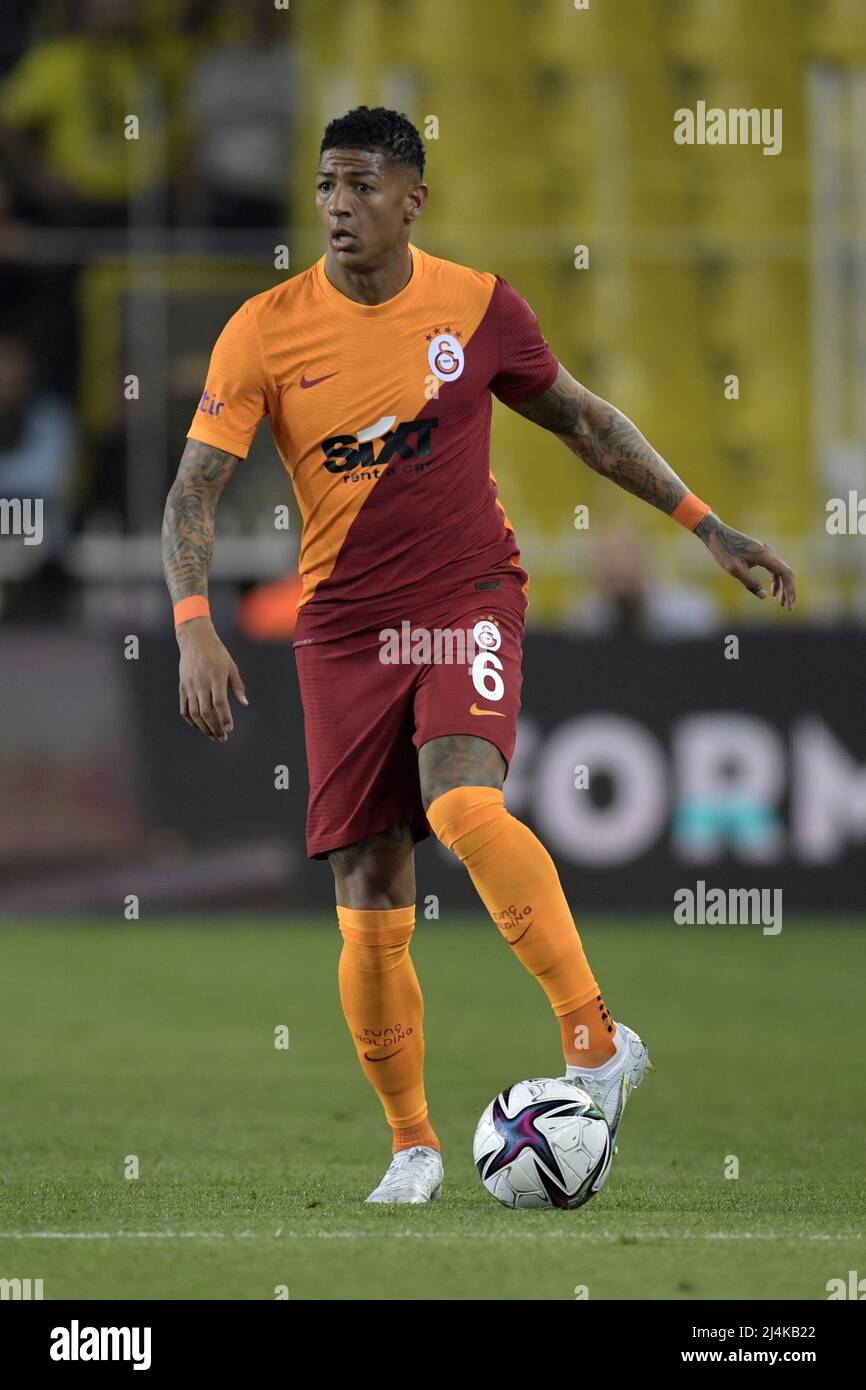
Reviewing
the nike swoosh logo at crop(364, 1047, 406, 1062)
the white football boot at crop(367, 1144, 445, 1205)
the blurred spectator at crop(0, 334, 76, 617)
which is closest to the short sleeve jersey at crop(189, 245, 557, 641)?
the nike swoosh logo at crop(364, 1047, 406, 1062)

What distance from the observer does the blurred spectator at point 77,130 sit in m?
14.0

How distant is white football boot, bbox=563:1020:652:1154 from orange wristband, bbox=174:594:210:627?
4.11 ft

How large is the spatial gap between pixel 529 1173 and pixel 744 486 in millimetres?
11626

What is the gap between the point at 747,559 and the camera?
5.29 meters

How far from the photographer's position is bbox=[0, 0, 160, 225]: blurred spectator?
14.0 meters

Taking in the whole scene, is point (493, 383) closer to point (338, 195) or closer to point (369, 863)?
point (338, 195)

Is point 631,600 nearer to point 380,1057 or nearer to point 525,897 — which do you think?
point 380,1057

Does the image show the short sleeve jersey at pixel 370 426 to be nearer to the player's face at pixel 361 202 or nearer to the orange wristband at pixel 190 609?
the player's face at pixel 361 202


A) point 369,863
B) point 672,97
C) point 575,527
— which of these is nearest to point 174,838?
point 575,527

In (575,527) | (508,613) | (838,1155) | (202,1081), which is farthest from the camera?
(575,527)

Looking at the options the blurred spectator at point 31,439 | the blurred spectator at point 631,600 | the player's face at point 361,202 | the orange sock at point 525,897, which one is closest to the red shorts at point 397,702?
the orange sock at point 525,897

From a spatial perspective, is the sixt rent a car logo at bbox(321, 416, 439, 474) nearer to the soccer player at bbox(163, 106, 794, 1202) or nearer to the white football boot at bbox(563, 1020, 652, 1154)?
the soccer player at bbox(163, 106, 794, 1202)

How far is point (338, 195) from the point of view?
493 centimetres

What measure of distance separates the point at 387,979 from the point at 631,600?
718cm
